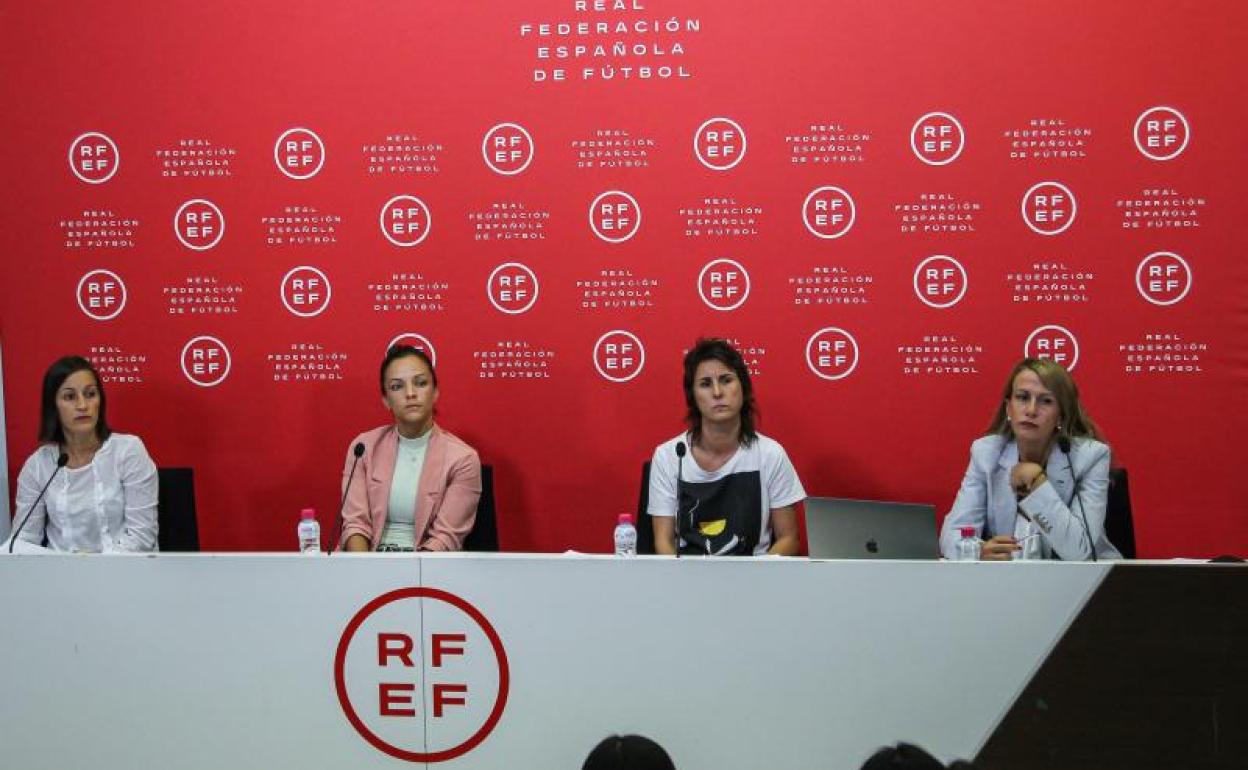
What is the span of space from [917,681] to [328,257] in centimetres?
252

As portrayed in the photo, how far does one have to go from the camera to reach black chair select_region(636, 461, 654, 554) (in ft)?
12.1

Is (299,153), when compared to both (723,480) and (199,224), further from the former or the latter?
(723,480)

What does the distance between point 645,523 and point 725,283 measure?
2.92ft

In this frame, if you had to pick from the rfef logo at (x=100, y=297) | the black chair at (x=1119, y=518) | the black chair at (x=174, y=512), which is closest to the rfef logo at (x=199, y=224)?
the rfef logo at (x=100, y=297)

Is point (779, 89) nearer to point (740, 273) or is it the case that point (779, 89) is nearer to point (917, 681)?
point (740, 273)

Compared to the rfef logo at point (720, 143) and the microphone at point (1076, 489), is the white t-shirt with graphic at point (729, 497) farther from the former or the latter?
the rfef logo at point (720, 143)

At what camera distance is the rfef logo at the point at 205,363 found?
425cm

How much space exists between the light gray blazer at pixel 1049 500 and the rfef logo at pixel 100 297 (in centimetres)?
287

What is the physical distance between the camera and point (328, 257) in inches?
165

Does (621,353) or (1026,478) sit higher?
(621,353)

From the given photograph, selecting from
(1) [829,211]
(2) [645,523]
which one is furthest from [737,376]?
(1) [829,211]

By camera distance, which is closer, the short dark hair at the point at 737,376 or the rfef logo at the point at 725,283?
the short dark hair at the point at 737,376

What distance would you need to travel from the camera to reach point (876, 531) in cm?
289

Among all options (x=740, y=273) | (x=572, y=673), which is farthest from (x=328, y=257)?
(x=572, y=673)
